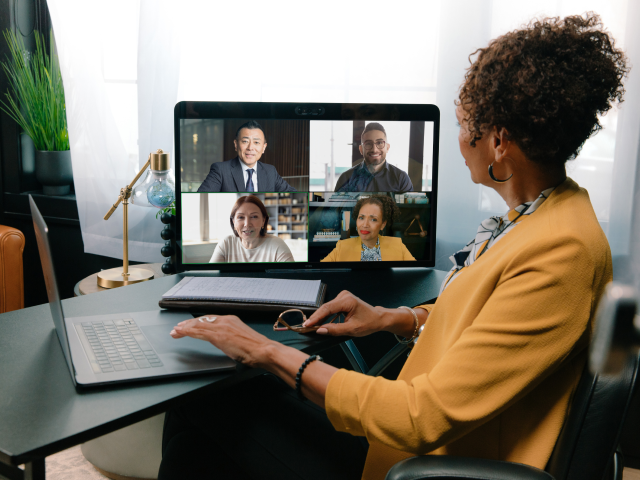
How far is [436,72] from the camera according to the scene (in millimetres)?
2000

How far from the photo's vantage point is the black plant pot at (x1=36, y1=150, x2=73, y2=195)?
105 inches

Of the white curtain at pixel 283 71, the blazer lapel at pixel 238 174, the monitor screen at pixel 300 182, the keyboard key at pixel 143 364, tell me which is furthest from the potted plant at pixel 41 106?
the keyboard key at pixel 143 364

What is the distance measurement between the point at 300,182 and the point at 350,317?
0.53 metres

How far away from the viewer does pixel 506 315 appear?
74 cm

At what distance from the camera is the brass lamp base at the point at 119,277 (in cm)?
180

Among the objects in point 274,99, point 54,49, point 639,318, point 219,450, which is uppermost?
point 54,49

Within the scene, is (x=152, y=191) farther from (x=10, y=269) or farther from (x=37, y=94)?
(x=37, y=94)

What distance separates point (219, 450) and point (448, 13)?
162 centimetres

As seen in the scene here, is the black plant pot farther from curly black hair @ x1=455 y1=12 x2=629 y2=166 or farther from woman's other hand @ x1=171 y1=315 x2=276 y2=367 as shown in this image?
curly black hair @ x1=455 y1=12 x2=629 y2=166

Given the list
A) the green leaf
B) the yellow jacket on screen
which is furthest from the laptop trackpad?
the green leaf

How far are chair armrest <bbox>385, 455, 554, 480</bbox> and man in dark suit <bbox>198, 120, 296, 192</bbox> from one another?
3.12 feet

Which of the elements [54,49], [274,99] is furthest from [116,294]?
[54,49]

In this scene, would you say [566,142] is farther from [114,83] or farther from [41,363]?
[114,83]

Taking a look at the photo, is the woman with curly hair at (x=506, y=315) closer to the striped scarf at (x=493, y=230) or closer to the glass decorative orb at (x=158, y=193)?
the striped scarf at (x=493, y=230)
